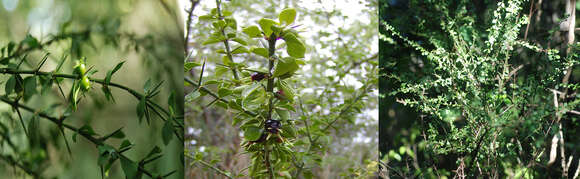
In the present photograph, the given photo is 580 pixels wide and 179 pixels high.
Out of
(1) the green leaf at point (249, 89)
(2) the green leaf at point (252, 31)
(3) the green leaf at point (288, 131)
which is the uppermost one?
(2) the green leaf at point (252, 31)

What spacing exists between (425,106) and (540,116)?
0.21m

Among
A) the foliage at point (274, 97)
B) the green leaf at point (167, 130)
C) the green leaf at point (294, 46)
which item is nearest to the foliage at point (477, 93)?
the foliage at point (274, 97)

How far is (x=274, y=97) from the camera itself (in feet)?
2.65

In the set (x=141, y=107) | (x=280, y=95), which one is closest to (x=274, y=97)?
(x=280, y=95)

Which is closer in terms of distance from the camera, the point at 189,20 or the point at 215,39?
the point at 215,39

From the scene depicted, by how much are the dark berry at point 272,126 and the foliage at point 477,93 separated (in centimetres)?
29

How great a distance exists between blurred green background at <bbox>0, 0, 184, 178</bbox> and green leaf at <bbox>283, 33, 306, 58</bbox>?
0.31 metres

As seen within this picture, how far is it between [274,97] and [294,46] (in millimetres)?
105

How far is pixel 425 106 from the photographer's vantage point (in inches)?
34.4

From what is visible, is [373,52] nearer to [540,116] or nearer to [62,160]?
[540,116]

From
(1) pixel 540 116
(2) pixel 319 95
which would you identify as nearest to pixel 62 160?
(2) pixel 319 95

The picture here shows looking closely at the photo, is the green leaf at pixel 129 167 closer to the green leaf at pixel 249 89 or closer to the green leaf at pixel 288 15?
the green leaf at pixel 249 89

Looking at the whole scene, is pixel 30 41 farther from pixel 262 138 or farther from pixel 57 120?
pixel 262 138

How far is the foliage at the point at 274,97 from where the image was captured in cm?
80
